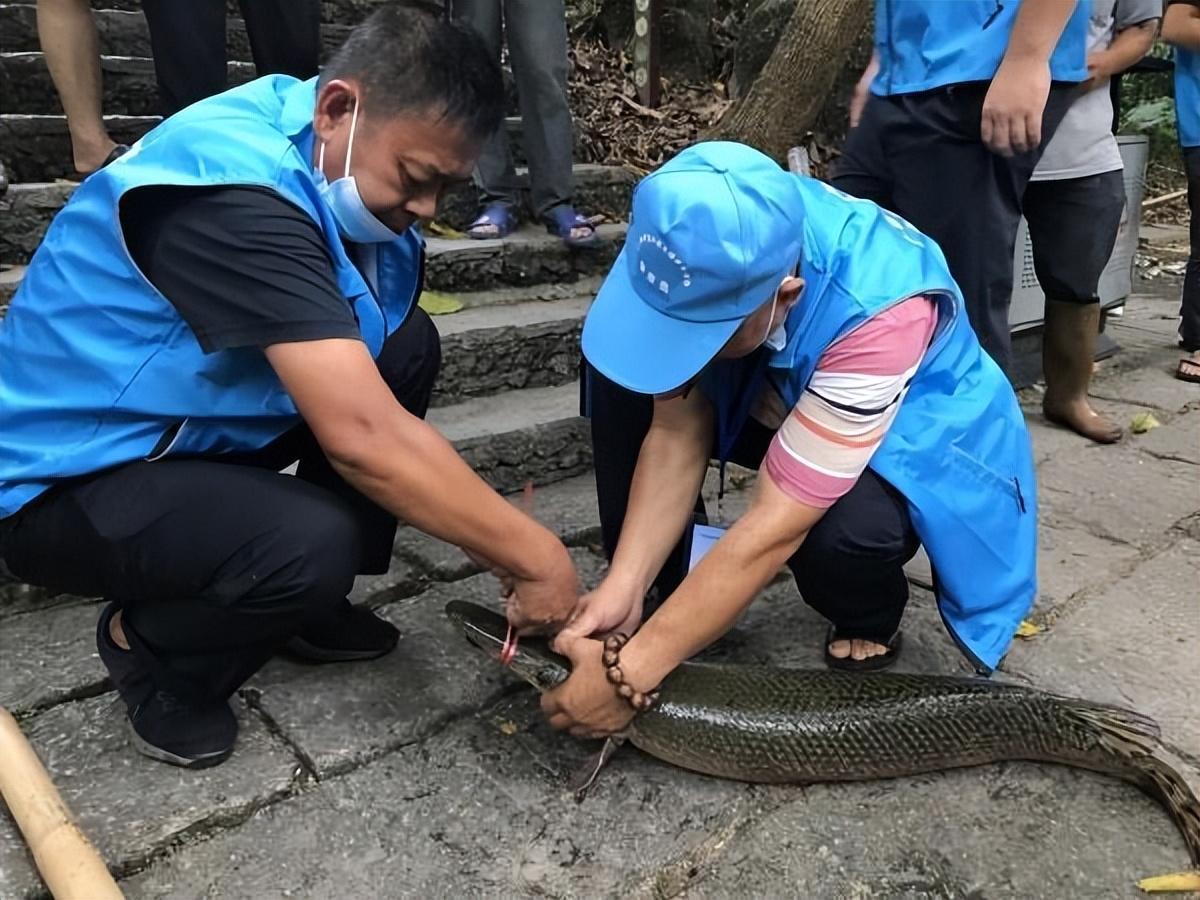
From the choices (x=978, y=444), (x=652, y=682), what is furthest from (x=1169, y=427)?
(x=652, y=682)

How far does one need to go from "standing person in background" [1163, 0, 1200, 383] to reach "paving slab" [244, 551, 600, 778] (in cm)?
385

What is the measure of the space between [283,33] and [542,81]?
0.97 metres

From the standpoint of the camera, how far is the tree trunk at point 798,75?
402 cm

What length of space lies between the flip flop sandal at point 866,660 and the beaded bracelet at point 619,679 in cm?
56

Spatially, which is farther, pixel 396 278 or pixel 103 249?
pixel 396 278

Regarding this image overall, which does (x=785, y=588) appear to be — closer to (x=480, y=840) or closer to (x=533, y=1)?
(x=480, y=840)

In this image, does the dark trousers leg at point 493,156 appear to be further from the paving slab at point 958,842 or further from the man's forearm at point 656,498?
the paving slab at point 958,842

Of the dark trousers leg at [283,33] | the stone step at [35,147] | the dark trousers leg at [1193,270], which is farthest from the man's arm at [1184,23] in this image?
the stone step at [35,147]

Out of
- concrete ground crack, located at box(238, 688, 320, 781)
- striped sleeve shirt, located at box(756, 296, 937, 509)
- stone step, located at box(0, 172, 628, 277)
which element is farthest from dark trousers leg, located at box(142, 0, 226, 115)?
striped sleeve shirt, located at box(756, 296, 937, 509)

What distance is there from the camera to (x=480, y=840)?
1798 millimetres

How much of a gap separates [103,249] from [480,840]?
3.92ft

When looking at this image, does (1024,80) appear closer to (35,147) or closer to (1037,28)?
(1037,28)

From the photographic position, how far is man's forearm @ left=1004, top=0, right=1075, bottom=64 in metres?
2.62

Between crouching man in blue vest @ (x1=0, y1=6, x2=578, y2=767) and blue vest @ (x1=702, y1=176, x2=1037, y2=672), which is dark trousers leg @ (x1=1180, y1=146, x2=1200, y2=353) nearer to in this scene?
blue vest @ (x1=702, y1=176, x2=1037, y2=672)
